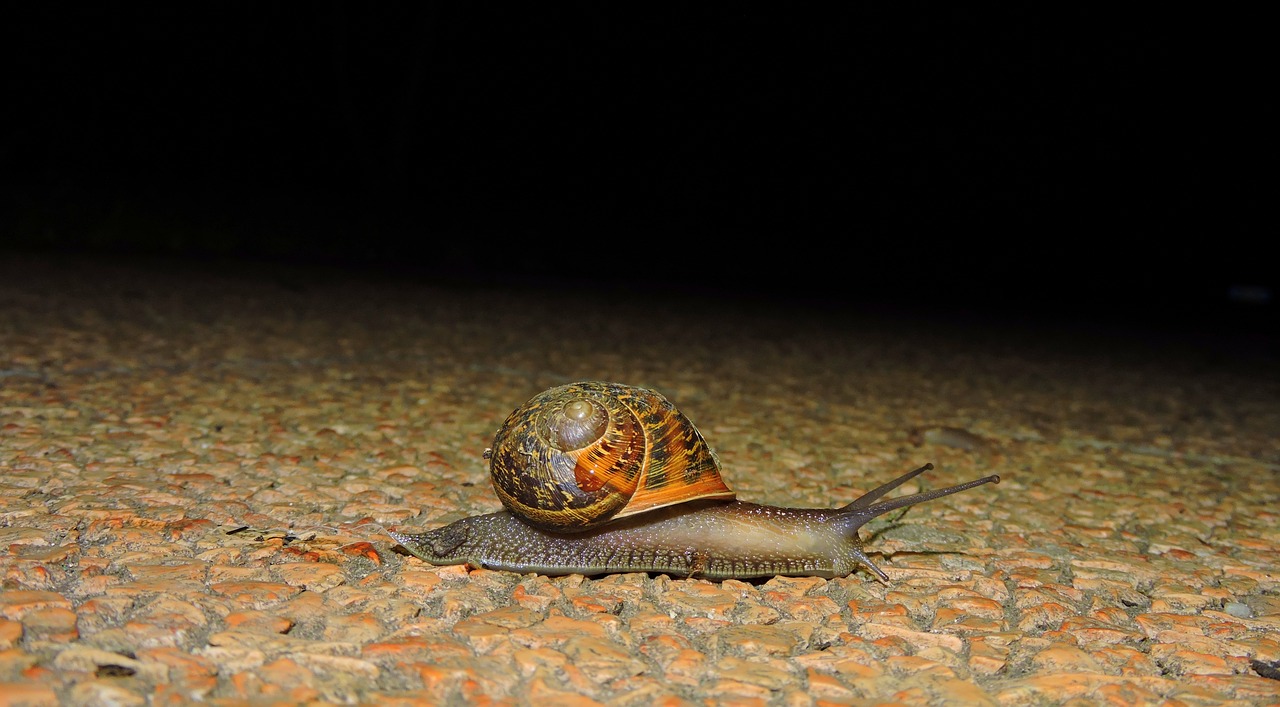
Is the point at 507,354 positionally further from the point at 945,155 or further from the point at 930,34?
the point at 945,155

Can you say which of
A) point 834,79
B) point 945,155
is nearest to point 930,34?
point 834,79

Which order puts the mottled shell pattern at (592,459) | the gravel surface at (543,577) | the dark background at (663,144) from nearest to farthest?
the gravel surface at (543,577) < the mottled shell pattern at (592,459) < the dark background at (663,144)

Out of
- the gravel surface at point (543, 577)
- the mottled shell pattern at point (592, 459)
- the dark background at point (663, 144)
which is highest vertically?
the dark background at point (663, 144)

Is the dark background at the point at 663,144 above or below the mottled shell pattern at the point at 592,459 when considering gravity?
above

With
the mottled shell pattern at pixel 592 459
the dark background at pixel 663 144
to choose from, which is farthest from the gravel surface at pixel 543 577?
the dark background at pixel 663 144

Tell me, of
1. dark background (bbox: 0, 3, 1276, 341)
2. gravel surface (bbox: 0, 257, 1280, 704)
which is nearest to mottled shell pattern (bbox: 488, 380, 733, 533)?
gravel surface (bbox: 0, 257, 1280, 704)

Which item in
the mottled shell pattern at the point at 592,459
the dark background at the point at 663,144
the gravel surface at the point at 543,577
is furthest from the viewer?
the dark background at the point at 663,144

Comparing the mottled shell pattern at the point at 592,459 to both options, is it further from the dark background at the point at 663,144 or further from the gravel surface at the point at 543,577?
the dark background at the point at 663,144

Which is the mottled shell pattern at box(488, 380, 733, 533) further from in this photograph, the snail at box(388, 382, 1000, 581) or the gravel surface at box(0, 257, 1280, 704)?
the gravel surface at box(0, 257, 1280, 704)
